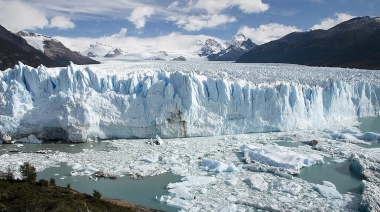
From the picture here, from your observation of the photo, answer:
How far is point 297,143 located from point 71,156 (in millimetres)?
8695

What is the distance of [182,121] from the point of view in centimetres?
1656

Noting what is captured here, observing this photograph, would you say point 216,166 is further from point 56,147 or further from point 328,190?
point 56,147

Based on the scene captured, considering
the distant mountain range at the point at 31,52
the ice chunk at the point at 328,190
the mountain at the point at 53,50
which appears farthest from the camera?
the mountain at the point at 53,50

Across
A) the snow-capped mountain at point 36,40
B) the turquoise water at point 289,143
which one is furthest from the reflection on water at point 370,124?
the snow-capped mountain at point 36,40

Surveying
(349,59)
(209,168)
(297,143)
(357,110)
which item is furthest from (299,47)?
(209,168)

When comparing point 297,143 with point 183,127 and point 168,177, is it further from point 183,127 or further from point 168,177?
point 168,177

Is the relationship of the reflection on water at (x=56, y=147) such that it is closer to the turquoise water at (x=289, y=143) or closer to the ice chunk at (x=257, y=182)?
the ice chunk at (x=257, y=182)

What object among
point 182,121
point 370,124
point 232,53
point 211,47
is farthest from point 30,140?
point 211,47

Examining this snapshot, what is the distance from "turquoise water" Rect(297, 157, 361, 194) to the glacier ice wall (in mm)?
5116

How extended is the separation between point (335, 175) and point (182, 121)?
23.2 feet

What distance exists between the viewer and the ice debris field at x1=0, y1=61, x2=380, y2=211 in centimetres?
1252

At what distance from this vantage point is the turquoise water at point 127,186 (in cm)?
987

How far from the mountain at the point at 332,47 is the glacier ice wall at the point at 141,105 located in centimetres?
2898

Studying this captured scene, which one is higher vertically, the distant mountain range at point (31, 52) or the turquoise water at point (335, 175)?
the distant mountain range at point (31, 52)
